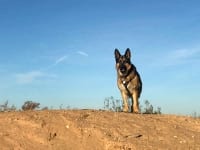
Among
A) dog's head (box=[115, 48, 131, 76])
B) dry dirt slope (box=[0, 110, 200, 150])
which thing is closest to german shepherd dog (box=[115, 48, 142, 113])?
dog's head (box=[115, 48, 131, 76])

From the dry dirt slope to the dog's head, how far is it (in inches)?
123

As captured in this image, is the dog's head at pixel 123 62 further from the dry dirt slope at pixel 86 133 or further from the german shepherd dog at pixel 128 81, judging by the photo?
the dry dirt slope at pixel 86 133

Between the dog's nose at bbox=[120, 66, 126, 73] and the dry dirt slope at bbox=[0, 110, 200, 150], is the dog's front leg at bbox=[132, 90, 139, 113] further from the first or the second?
the dry dirt slope at bbox=[0, 110, 200, 150]

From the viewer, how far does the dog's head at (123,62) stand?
13.7 metres

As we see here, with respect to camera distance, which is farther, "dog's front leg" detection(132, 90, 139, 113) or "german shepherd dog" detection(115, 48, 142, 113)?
"german shepherd dog" detection(115, 48, 142, 113)

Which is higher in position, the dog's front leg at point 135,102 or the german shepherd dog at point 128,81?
the german shepherd dog at point 128,81

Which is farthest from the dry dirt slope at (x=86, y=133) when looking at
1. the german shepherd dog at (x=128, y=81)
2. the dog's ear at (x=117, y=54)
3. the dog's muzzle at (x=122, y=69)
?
the dog's ear at (x=117, y=54)

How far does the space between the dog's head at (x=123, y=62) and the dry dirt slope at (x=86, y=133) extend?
123 inches

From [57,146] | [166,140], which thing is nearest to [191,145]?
[166,140]

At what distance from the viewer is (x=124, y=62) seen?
1380 centimetres

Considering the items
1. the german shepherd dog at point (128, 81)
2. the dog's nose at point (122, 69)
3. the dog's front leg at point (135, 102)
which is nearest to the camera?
the dog's front leg at point (135, 102)

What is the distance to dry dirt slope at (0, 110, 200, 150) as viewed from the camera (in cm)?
899

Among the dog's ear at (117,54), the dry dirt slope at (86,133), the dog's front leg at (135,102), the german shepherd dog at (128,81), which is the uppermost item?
the dog's ear at (117,54)

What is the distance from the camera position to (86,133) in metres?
9.30
